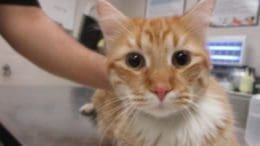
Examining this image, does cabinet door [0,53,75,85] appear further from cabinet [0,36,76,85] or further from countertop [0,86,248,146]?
countertop [0,86,248,146]

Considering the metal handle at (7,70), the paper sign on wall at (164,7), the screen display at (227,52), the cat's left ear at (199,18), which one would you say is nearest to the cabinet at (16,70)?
the metal handle at (7,70)

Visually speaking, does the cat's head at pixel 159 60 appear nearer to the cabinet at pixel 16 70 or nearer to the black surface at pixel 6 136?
the black surface at pixel 6 136

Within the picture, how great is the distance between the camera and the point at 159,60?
61 cm

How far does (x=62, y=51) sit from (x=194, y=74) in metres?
0.53

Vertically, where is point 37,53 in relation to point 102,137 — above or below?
above

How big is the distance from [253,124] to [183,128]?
2.37 feet

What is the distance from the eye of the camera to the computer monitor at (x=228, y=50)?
1764 millimetres

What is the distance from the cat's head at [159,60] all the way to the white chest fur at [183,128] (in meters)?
0.04

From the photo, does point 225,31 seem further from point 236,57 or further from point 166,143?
point 166,143

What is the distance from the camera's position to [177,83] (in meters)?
0.59

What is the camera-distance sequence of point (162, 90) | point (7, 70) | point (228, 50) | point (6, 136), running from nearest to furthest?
point (162, 90), point (6, 136), point (228, 50), point (7, 70)

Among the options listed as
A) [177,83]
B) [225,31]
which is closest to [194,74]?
[177,83]

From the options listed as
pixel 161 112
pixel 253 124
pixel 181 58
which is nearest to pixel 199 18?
pixel 181 58

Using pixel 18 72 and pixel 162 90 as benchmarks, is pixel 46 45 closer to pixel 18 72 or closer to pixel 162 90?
pixel 162 90
